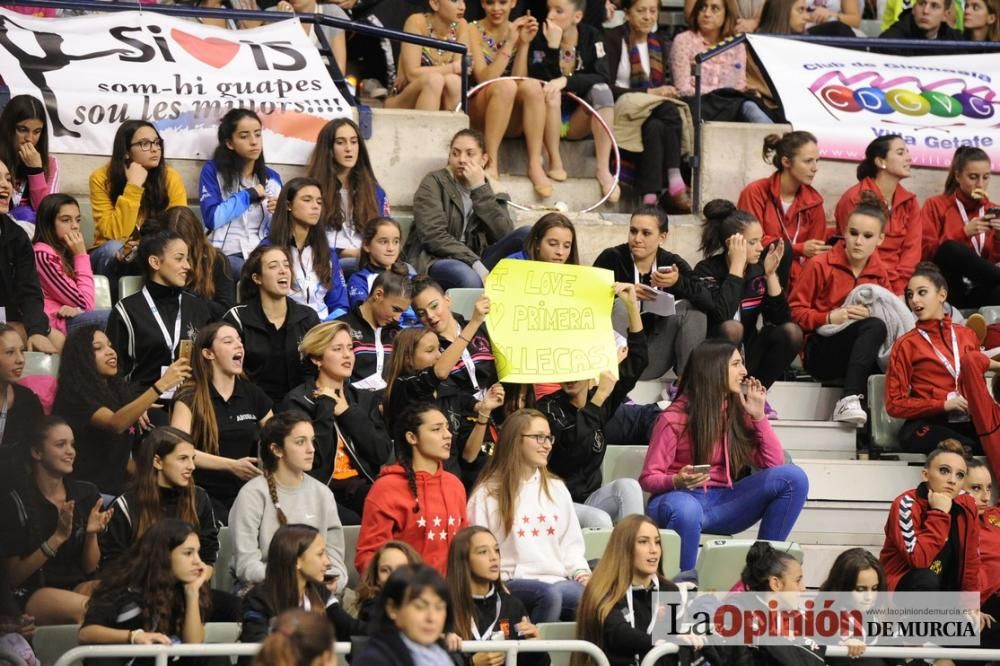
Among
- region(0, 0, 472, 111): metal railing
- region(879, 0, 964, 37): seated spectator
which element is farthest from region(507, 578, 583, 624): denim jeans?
region(879, 0, 964, 37): seated spectator

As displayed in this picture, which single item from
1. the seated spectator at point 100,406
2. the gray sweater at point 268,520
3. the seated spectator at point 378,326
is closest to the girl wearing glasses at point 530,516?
the gray sweater at point 268,520

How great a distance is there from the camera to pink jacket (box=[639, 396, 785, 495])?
9.53 meters

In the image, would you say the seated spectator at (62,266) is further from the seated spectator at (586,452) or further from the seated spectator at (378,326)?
the seated spectator at (586,452)

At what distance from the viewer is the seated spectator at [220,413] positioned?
878 cm

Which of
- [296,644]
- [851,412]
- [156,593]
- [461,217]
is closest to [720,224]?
[851,412]

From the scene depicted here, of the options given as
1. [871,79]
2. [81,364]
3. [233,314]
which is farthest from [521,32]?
[81,364]

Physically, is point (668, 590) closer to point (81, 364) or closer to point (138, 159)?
point (81, 364)

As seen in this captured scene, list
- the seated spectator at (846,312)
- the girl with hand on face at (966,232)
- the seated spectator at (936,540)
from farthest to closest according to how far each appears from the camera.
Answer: the girl with hand on face at (966,232) → the seated spectator at (846,312) → the seated spectator at (936,540)

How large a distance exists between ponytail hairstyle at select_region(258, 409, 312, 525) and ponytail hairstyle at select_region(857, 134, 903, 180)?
5163 millimetres

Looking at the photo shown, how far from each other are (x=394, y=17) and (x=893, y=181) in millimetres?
3593

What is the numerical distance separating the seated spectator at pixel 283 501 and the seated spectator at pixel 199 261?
1.72 metres

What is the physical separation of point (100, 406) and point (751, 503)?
122 inches

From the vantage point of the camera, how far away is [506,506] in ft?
28.6

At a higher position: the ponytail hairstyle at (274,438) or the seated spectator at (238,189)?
the seated spectator at (238,189)
